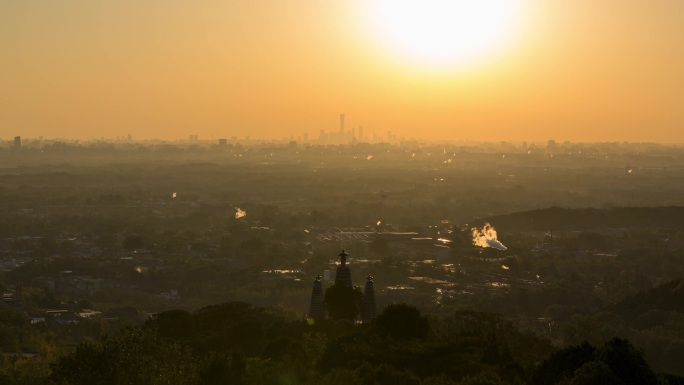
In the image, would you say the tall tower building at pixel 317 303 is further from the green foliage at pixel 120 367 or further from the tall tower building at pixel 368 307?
the green foliage at pixel 120 367

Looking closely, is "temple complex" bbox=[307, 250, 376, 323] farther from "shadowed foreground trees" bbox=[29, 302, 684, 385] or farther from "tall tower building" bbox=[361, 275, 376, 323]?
"shadowed foreground trees" bbox=[29, 302, 684, 385]

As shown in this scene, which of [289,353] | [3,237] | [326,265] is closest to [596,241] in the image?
[326,265]

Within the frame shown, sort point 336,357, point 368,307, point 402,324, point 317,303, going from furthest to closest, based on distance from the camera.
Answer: point 368,307, point 317,303, point 402,324, point 336,357

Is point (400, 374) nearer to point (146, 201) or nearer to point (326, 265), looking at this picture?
point (326, 265)

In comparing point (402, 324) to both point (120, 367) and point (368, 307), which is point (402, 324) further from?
point (120, 367)

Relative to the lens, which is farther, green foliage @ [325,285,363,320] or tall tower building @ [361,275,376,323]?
green foliage @ [325,285,363,320]

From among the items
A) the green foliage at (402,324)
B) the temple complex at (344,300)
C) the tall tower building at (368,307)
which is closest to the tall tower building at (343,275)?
the temple complex at (344,300)

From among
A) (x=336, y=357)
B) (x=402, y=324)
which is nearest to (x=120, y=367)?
(x=336, y=357)

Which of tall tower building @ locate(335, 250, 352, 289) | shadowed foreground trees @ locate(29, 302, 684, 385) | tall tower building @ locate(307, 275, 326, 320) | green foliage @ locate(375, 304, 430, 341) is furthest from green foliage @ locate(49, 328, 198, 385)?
tall tower building @ locate(335, 250, 352, 289)

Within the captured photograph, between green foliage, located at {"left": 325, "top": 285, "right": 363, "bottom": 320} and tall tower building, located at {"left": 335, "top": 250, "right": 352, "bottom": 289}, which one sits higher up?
tall tower building, located at {"left": 335, "top": 250, "right": 352, "bottom": 289}

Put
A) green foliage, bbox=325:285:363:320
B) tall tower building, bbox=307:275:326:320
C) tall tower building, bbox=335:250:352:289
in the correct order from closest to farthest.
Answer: tall tower building, bbox=307:275:326:320 < tall tower building, bbox=335:250:352:289 < green foliage, bbox=325:285:363:320

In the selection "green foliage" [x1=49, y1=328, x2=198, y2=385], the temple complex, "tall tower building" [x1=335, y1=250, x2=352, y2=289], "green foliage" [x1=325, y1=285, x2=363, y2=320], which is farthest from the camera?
"green foliage" [x1=325, y1=285, x2=363, y2=320]
